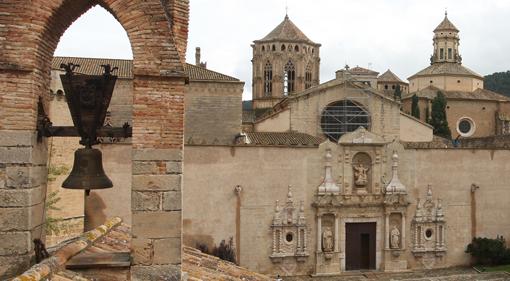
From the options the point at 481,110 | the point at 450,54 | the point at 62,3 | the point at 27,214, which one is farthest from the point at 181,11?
the point at 450,54

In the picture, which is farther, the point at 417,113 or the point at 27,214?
the point at 417,113

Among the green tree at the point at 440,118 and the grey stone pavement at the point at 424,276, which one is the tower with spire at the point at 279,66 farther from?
the grey stone pavement at the point at 424,276

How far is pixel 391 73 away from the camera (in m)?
78.9

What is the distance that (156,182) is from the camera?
191 inches

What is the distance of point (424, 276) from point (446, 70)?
4354cm

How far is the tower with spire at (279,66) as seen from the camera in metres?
60.1

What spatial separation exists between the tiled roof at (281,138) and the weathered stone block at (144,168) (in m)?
26.9

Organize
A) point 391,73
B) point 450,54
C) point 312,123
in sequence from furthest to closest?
point 391,73
point 450,54
point 312,123

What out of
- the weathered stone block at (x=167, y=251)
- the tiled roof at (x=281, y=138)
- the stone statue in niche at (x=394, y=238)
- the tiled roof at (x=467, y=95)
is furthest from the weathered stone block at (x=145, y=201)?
the tiled roof at (x=467, y=95)

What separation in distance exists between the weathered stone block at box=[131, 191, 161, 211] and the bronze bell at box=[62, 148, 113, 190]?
0.61 meters

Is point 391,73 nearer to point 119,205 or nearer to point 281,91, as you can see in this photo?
point 281,91

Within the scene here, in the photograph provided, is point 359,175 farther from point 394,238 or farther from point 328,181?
point 394,238

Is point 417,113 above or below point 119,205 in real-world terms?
above

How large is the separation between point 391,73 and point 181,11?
76660mm
